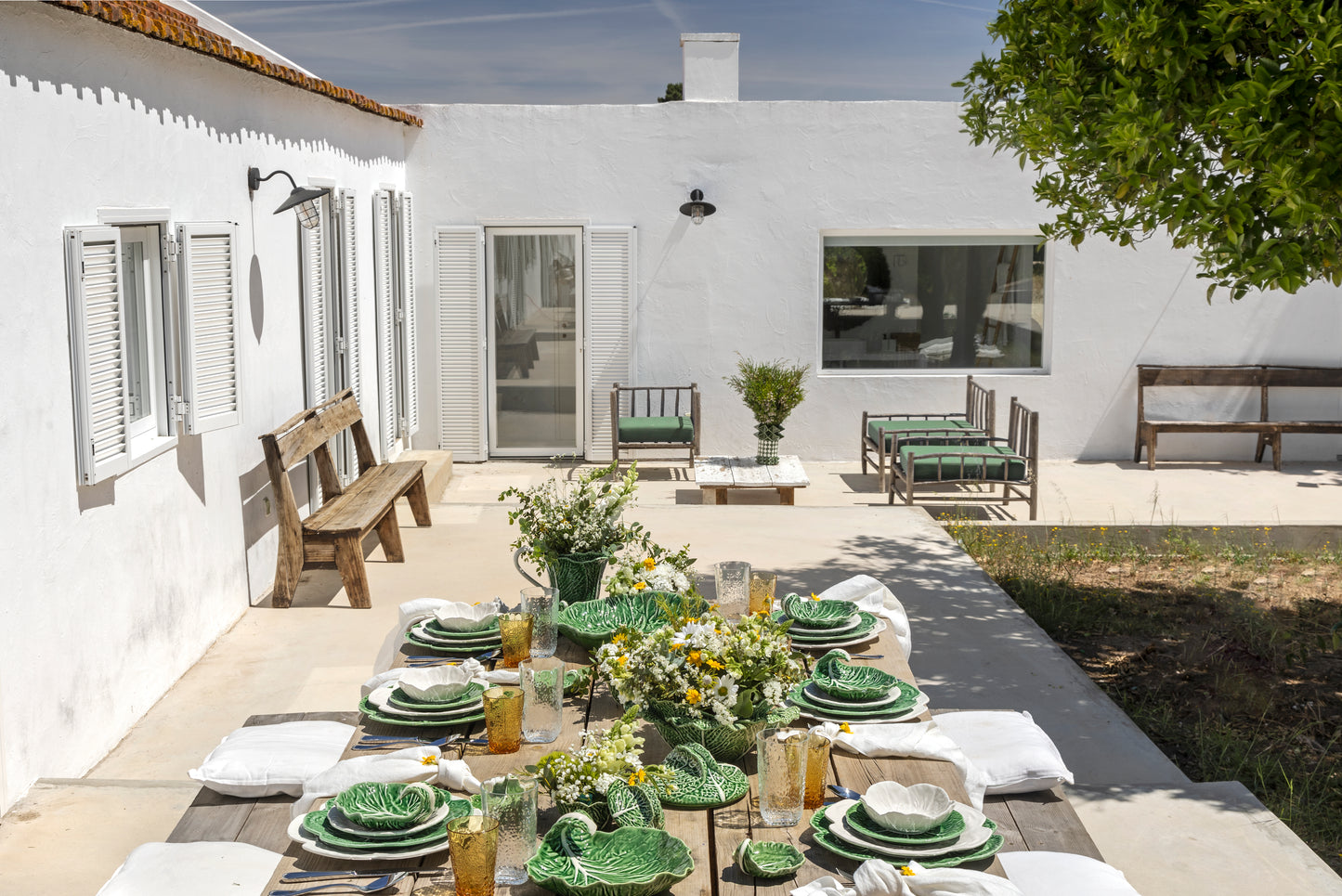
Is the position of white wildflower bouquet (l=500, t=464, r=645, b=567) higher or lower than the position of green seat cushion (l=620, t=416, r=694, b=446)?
higher

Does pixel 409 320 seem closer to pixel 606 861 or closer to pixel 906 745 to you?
pixel 906 745

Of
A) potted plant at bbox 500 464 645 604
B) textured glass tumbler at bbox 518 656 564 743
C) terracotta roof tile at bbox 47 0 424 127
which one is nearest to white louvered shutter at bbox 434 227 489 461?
terracotta roof tile at bbox 47 0 424 127

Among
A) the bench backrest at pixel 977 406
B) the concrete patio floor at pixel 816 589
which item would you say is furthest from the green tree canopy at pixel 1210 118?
the bench backrest at pixel 977 406

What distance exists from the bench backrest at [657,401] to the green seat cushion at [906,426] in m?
1.62

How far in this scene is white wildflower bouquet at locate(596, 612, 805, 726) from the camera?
290 cm

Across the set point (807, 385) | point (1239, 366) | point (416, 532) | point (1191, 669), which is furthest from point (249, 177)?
point (1239, 366)

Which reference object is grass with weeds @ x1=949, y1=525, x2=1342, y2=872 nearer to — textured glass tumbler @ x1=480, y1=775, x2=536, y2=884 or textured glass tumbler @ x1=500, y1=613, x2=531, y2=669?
textured glass tumbler @ x1=500, y1=613, x2=531, y2=669

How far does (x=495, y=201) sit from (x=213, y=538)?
6.14 metres

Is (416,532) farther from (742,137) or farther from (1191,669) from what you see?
(742,137)

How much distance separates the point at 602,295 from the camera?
11.6 m

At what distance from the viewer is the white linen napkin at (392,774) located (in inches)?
112

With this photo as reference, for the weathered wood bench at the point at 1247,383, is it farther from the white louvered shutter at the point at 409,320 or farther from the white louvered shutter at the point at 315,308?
the white louvered shutter at the point at 315,308

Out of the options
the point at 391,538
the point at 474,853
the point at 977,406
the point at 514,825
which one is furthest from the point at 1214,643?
the point at 977,406

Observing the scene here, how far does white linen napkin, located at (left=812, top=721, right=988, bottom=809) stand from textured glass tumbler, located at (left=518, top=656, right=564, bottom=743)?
2.00 ft
